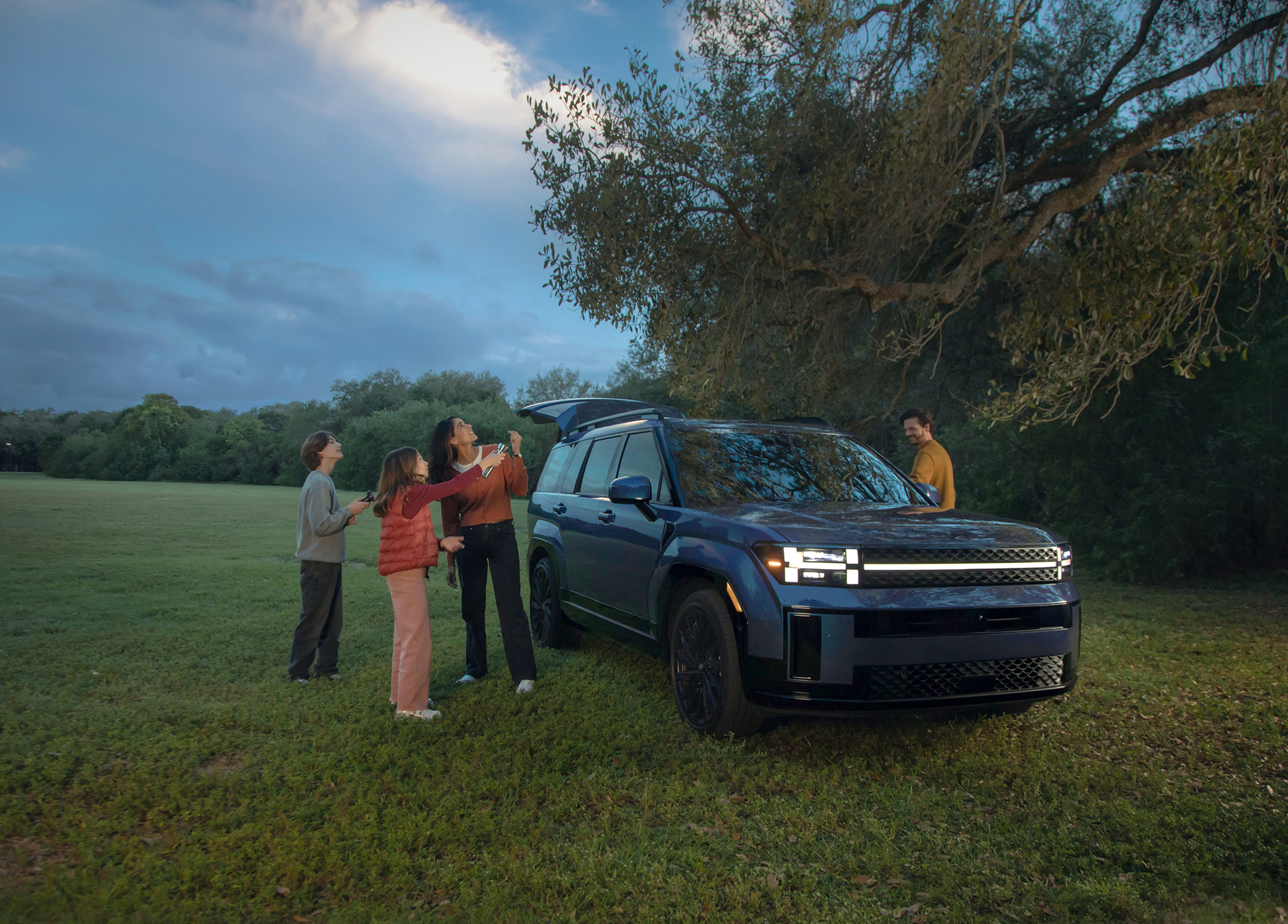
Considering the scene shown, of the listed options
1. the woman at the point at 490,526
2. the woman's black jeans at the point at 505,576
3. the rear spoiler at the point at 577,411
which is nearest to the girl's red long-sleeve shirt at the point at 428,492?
the woman at the point at 490,526

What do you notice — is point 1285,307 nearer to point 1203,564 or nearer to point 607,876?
point 1203,564

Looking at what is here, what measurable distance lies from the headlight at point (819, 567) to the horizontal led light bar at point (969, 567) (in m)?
0.08

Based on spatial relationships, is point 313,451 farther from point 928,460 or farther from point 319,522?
point 928,460

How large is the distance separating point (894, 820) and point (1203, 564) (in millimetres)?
12551

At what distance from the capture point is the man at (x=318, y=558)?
6.22 metres

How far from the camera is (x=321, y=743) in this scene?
479 cm

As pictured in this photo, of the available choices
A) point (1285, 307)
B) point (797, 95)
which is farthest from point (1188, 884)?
point (1285, 307)

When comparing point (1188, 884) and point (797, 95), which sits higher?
point (797, 95)

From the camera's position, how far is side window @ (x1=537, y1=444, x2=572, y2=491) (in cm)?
760

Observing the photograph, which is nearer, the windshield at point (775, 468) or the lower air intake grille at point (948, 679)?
the lower air intake grille at point (948, 679)

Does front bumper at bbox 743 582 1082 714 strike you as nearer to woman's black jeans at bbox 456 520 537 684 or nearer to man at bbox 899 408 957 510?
woman's black jeans at bbox 456 520 537 684

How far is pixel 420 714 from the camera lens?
5.25 metres

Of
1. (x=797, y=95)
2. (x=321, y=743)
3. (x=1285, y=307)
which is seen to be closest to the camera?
(x=321, y=743)

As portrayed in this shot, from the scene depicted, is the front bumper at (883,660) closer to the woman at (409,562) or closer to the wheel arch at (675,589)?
the wheel arch at (675,589)
